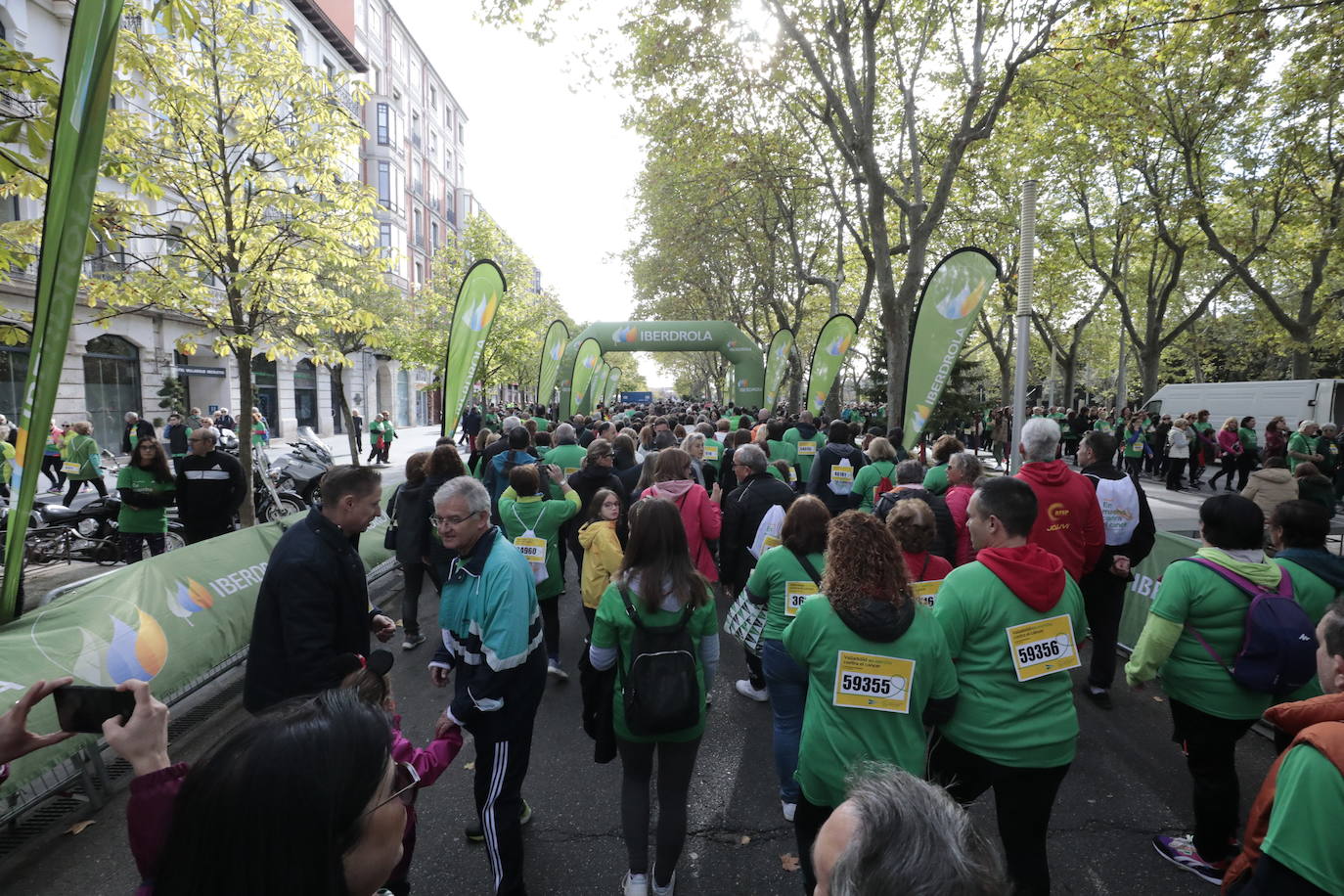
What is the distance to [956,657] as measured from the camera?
253cm

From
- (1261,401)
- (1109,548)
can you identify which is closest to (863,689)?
(1109,548)

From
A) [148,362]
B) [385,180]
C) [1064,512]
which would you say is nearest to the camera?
[1064,512]

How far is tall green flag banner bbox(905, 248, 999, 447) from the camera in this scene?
24.8 ft

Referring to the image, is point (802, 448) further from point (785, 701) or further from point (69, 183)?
point (69, 183)

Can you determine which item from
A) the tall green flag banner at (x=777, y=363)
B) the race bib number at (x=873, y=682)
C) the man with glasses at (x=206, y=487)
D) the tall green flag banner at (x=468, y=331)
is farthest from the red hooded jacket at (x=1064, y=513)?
the tall green flag banner at (x=777, y=363)

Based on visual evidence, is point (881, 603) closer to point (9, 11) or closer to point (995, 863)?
point (995, 863)

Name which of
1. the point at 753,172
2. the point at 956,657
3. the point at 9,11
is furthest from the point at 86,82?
the point at 9,11

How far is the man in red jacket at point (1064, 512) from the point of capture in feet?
13.1

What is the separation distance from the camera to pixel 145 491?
664cm

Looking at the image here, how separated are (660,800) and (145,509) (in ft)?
22.1

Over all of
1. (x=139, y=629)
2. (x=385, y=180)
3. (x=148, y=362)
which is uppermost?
(x=385, y=180)

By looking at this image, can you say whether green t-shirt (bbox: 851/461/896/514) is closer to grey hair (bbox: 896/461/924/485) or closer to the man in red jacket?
grey hair (bbox: 896/461/924/485)

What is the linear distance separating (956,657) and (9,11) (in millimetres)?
24232

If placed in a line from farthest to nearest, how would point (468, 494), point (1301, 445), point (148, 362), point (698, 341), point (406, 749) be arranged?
1. point (698, 341)
2. point (148, 362)
3. point (1301, 445)
4. point (468, 494)
5. point (406, 749)
